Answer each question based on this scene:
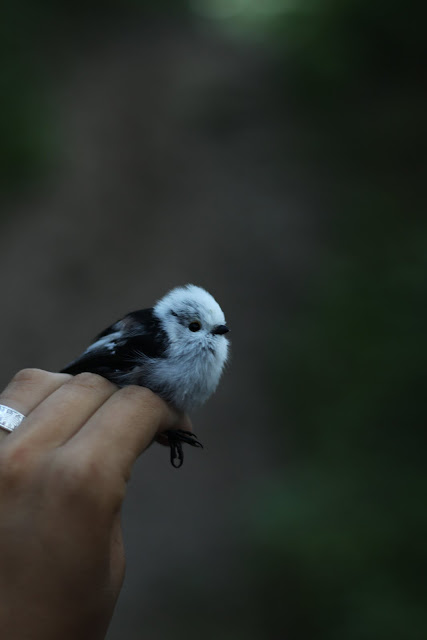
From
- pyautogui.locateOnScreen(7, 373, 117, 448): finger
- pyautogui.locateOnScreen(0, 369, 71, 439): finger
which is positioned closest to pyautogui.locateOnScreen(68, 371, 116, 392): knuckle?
pyautogui.locateOnScreen(7, 373, 117, 448): finger

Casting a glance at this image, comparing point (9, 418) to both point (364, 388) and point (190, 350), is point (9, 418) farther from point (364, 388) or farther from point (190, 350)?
point (364, 388)

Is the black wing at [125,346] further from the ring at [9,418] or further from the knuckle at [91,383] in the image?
the ring at [9,418]

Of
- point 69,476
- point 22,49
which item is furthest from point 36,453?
point 22,49

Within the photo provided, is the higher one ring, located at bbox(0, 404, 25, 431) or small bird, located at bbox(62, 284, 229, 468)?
small bird, located at bbox(62, 284, 229, 468)

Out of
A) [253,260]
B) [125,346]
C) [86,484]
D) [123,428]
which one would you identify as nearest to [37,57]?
[253,260]

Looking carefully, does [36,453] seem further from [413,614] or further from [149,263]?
[149,263]

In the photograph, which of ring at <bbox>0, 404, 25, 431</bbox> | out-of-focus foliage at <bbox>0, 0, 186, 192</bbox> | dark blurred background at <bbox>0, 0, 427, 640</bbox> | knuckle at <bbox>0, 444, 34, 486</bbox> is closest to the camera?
knuckle at <bbox>0, 444, 34, 486</bbox>

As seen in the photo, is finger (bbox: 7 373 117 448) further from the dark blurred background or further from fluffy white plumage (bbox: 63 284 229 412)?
the dark blurred background

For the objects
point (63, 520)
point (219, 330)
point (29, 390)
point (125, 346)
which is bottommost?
point (63, 520)
